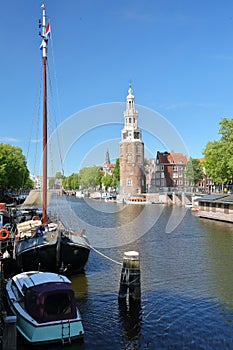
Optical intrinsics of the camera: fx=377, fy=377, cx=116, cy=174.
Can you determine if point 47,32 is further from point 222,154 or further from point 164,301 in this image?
point 222,154

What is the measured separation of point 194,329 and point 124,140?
137m

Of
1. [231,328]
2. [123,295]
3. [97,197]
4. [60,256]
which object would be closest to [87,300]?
[123,295]

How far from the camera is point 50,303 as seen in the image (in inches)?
639

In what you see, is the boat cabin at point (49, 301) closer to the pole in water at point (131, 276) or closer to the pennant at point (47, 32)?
the pole in water at point (131, 276)

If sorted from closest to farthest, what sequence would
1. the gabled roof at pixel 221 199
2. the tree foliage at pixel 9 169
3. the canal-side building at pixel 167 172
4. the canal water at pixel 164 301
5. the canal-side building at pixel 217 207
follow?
the canal water at pixel 164 301, the gabled roof at pixel 221 199, the canal-side building at pixel 217 207, the tree foliage at pixel 9 169, the canal-side building at pixel 167 172

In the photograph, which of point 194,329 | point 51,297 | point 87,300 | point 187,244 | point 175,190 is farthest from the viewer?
point 175,190

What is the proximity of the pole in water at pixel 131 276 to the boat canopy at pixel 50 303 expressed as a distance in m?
4.67

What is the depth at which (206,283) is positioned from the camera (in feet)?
86.2

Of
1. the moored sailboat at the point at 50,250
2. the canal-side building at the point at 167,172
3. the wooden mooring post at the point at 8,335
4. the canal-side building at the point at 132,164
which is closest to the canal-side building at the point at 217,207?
the moored sailboat at the point at 50,250

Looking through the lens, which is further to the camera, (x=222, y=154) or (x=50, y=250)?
(x=222, y=154)

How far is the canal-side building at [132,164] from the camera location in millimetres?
148500

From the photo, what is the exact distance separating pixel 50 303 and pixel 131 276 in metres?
5.58

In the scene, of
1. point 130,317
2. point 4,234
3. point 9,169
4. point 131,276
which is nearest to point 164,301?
point 131,276

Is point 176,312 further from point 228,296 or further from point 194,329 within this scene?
point 228,296
